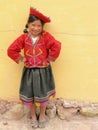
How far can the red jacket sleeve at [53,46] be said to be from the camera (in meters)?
2.72

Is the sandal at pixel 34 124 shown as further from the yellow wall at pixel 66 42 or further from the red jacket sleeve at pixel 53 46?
the red jacket sleeve at pixel 53 46

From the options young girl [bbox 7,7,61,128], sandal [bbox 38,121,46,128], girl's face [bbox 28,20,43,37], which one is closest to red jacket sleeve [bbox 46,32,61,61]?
young girl [bbox 7,7,61,128]

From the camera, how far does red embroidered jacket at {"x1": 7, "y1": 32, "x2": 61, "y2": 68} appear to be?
8.98ft

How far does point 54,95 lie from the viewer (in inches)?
118

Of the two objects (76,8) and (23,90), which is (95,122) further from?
(76,8)

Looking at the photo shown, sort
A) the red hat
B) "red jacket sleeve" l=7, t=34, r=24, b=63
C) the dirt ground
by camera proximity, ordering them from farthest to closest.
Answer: the dirt ground, "red jacket sleeve" l=7, t=34, r=24, b=63, the red hat

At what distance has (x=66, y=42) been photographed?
9.55ft

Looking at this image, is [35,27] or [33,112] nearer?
[35,27]

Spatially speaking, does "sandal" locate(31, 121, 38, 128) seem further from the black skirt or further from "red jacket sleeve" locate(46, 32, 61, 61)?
"red jacket sleeve" locate(46, 32, 61, 61)

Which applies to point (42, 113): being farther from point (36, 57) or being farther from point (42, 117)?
point (36, 57)

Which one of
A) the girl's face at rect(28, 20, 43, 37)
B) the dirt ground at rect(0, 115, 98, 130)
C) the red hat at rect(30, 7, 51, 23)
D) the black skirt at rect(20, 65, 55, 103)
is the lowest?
the dirt ground at rect(0, 115, 98, 130)

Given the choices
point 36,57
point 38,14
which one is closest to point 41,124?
point 36,57

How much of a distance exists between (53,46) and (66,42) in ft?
0.78

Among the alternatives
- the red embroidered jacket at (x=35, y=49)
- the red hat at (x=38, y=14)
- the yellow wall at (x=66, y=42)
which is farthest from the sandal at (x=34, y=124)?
the red hat at (x=38, y=14)
